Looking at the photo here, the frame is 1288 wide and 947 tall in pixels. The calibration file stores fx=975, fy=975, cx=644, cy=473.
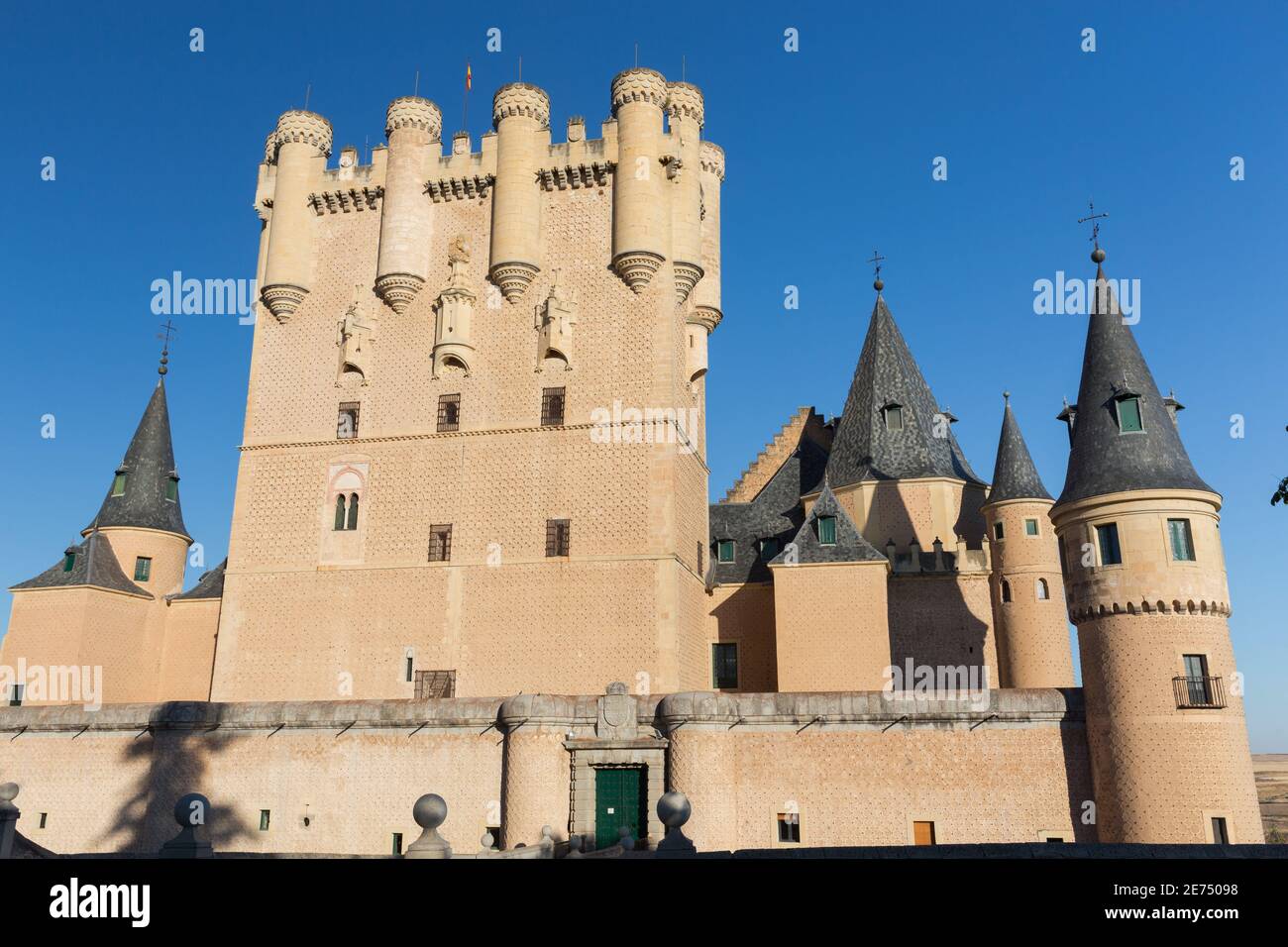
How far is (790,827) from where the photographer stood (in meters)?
19.8

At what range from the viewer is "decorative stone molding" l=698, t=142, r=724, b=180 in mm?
34281

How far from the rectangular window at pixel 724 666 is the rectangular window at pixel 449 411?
1116 cm

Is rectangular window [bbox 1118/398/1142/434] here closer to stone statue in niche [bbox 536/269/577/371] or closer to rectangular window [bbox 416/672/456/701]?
stone statue in niche [bbox 536/269/577/371]

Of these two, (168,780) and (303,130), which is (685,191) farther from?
(168,780)

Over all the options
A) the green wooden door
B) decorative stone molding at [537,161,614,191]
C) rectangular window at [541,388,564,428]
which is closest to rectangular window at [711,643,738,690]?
rectangular window at [541,388,564,428]

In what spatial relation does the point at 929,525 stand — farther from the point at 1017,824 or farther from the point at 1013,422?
the point at 1017,824

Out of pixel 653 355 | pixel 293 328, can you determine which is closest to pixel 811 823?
pixel 653 355

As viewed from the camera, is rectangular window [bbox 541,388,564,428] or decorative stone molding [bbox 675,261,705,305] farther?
decorative stone molding [bbox 675,261,705,305]

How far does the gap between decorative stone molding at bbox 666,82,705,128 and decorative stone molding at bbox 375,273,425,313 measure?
9.82 m

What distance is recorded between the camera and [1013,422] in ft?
113

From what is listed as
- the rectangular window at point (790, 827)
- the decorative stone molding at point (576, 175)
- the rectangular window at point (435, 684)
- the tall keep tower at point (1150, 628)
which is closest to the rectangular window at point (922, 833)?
the rectangular window at point (790, 827)

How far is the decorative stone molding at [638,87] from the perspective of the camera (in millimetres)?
30188

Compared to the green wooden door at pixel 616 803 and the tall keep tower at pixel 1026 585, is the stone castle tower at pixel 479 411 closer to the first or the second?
the green wooden door at pixel 616 803
